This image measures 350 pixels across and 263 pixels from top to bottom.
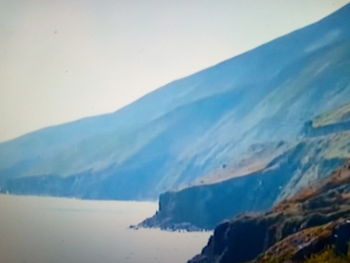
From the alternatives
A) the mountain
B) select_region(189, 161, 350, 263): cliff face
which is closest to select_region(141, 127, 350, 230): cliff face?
the mountain

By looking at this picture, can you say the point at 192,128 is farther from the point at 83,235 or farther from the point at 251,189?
the point at 83,235

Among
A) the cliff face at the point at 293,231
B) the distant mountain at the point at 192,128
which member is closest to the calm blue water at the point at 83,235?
the distant mountain at the point at 192,128

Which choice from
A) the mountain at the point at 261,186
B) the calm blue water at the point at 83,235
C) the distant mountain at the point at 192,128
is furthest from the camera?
the distant mountain at the point at 192,128

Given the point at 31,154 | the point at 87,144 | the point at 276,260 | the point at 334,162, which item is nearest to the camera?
the point at 276,260

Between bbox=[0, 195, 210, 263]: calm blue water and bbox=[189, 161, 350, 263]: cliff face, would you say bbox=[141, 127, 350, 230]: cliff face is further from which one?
bbox=[189, 161, 350, 263]: cliff face

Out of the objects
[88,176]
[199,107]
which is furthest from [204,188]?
[199,107]

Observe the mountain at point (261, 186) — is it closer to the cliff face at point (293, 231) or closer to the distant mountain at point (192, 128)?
the distant mountain at point (192, 128)

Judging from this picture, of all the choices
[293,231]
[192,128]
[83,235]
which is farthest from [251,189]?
[293,231]

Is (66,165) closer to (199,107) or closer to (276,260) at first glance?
(199,107)
